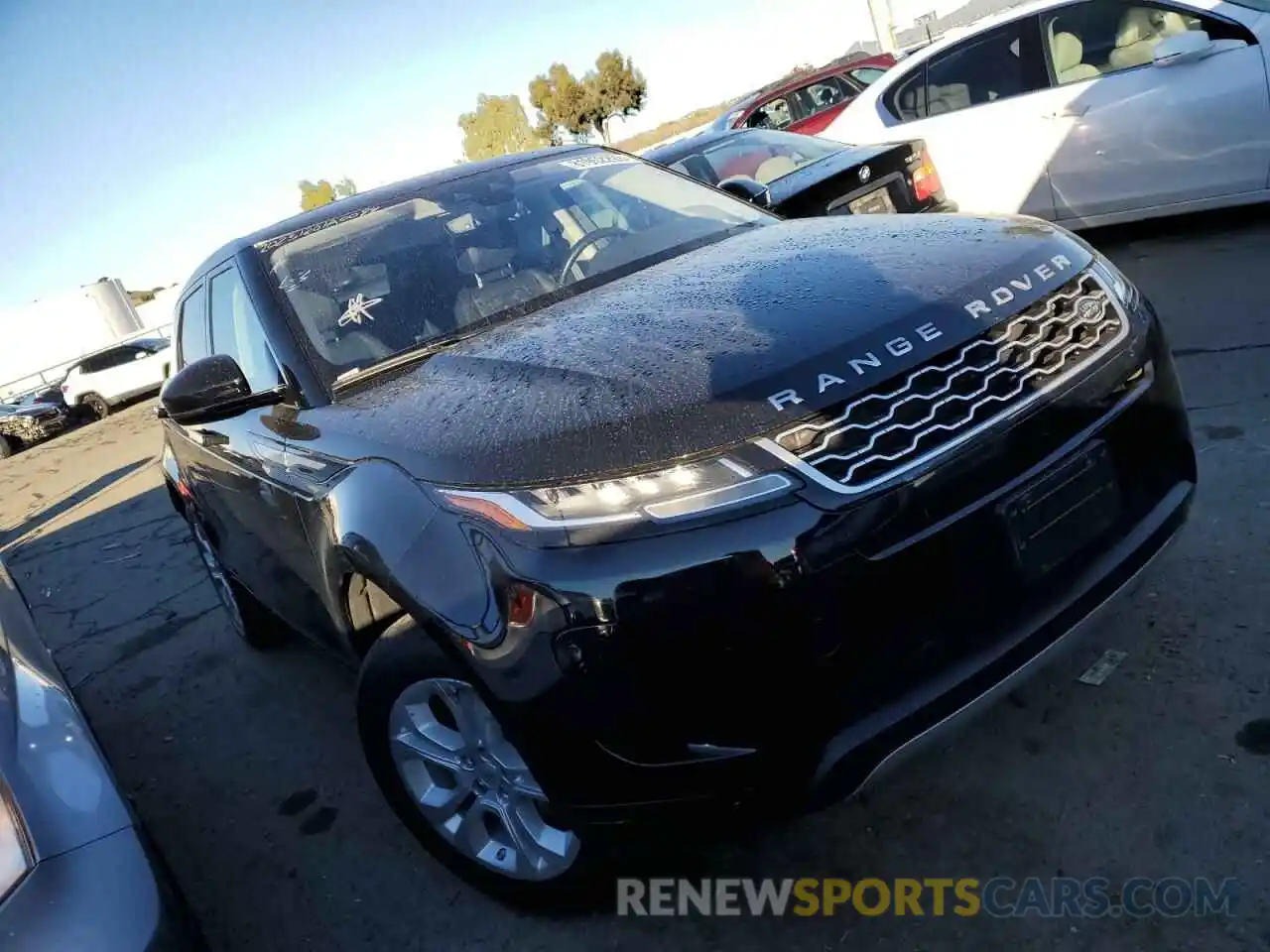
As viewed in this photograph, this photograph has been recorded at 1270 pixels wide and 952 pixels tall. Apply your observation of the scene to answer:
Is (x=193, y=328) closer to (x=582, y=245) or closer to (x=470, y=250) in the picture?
(x=470, y=250)

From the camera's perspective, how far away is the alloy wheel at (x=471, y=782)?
2070 millimetres

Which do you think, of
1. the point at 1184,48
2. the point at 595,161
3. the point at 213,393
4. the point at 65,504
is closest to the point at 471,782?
the point at 213,393

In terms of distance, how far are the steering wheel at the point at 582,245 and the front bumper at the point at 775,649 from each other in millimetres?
1419

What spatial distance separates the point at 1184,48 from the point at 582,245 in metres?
3.95

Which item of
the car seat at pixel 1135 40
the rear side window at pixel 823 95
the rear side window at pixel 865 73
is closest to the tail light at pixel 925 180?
the car seat at pixel 1135 40

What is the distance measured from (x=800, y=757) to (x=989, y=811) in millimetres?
766

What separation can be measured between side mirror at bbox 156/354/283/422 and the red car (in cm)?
1129

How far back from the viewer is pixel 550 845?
82.6 inches

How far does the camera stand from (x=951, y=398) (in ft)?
6.07

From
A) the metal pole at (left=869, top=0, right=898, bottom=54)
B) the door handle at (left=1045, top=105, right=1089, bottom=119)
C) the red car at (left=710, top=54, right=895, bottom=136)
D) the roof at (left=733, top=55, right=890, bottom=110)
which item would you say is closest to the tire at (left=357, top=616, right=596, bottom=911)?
the door handle at (left=1045, top=105, right=1089, bottom=119)

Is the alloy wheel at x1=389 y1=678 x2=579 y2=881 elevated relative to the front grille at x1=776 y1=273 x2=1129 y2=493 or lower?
lower

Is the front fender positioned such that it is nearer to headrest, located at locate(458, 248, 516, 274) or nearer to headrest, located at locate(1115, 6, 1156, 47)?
headrest, located at locate(458, 248, 516, 274)

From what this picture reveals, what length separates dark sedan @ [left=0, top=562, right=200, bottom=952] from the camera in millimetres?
1569

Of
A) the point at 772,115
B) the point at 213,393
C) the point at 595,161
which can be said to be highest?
the point at 595,161
